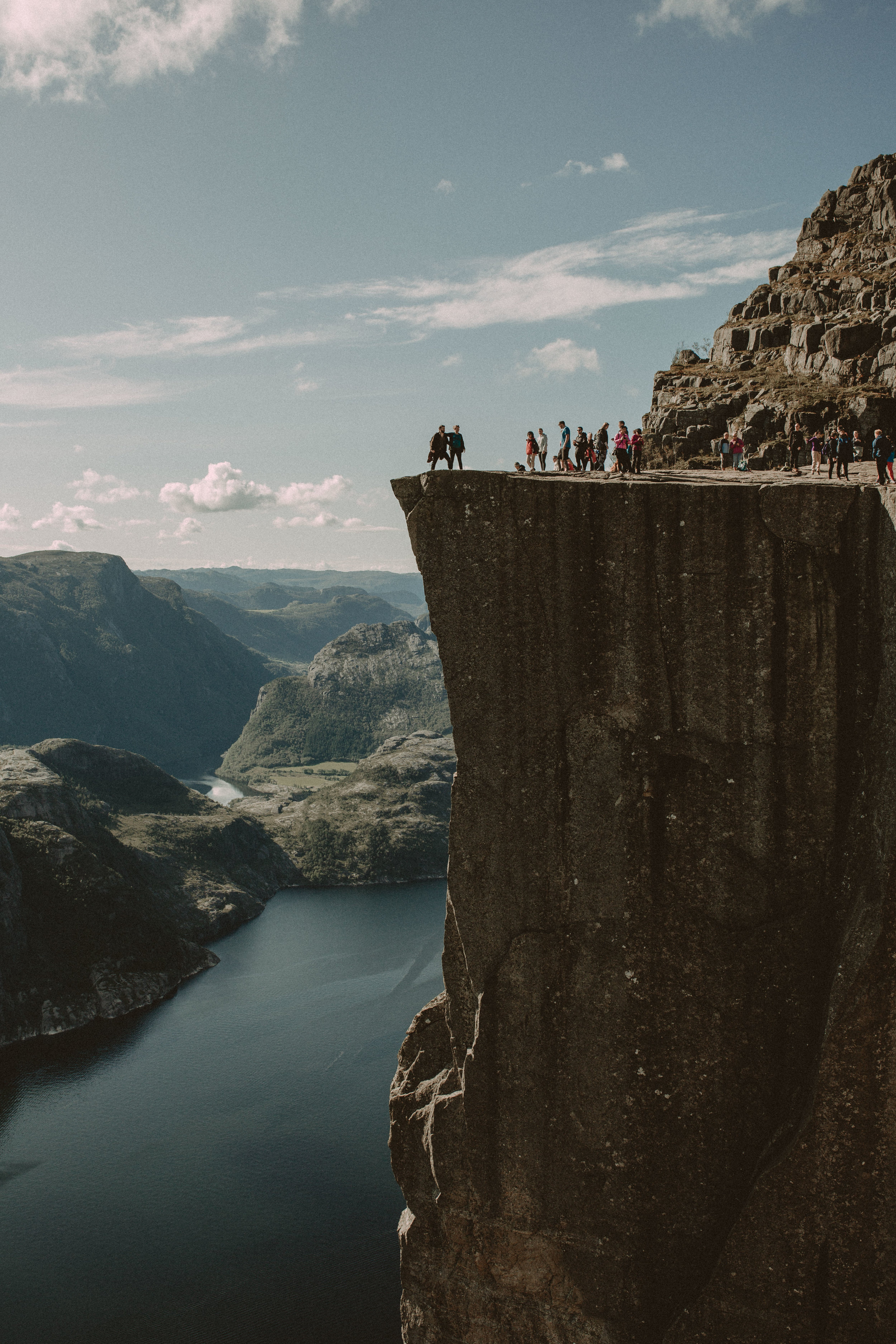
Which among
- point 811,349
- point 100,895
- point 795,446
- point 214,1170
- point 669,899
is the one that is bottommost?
point 214,1170

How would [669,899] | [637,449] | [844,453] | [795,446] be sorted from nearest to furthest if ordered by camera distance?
[669,899], [844,453], [795,446], [637,449]

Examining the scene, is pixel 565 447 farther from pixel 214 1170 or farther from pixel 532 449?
pixel 214 1170

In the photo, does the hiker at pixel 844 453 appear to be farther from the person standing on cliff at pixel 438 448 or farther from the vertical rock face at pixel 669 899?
the person standing on cliff at pixel 438 448

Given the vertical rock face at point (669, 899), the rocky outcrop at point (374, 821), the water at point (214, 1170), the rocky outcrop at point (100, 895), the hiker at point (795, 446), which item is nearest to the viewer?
the vertical rock face at point (669, 899)

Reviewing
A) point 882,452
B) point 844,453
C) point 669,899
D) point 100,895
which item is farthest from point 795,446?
point 100,895

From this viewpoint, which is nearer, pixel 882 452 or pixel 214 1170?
pixel 882 452

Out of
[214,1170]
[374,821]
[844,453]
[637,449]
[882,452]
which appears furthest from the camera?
[374,821]

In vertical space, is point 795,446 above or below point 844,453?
→ above

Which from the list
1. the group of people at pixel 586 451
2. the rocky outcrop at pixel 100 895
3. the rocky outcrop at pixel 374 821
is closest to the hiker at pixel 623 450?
the group of people at pixel 586 451
